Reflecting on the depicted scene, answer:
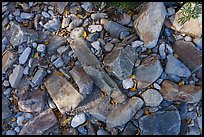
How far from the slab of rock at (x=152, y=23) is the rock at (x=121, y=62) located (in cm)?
12

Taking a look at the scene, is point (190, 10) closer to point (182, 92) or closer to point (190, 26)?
point (190, 26)

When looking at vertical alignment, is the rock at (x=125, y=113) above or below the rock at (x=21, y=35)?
below

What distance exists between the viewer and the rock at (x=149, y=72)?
205 centimetres

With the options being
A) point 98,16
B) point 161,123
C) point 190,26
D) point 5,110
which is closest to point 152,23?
point 190,26

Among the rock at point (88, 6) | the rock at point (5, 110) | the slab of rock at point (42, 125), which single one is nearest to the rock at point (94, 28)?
the rock at point (88, 6)

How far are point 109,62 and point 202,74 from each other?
56 cm

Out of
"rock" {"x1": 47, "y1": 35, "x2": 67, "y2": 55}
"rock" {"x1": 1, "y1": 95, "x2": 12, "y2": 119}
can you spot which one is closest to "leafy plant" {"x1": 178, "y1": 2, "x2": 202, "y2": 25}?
"rock" {"x1": 47, "y1": 35, "x2": 67, "y2": 55}

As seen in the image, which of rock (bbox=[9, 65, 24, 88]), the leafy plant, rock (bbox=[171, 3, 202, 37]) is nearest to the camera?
the leafy plant

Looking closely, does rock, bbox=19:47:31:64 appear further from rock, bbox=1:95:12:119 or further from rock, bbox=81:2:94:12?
rock, bbox=81:2:94:12

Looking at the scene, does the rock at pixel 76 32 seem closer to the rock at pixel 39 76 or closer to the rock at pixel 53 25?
the rock at pixel 53 25

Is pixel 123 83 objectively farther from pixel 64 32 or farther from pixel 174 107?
pixel 64 32

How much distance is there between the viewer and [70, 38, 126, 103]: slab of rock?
208 centimetres

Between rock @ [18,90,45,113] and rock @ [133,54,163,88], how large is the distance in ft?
1.96

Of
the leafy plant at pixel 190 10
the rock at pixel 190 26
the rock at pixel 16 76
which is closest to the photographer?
the leafy plant at pixel 190 10
